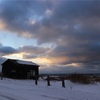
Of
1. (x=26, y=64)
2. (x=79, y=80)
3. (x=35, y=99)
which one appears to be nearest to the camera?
(x=35, y=99)

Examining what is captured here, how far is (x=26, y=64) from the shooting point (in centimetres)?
5456

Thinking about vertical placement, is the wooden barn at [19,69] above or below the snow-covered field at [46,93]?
above

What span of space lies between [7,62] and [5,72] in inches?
99.3

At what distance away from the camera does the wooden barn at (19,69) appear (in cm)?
5416

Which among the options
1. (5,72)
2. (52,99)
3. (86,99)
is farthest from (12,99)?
(5,72)

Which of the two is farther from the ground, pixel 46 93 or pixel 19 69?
pixel 19 69

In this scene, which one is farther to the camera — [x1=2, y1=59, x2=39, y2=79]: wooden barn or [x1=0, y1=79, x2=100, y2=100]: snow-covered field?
[x1=2, y1=59, x2=39, y2=79]: wooden barn

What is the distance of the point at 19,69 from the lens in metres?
54.3

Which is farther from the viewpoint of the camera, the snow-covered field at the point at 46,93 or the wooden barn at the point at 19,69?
the wooden barn at the point at 19,69

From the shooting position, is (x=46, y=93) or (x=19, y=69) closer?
(x=46, y=93)

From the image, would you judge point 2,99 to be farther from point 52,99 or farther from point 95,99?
point 95,99

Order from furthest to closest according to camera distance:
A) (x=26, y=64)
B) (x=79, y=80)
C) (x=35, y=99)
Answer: (x=26, y=64), (x=79, y=80), (x=35, y=99)

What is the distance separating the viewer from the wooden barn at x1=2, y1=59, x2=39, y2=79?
178 ft

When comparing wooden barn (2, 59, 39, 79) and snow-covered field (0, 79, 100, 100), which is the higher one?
wooden barn (2, 59, 39, 79)
